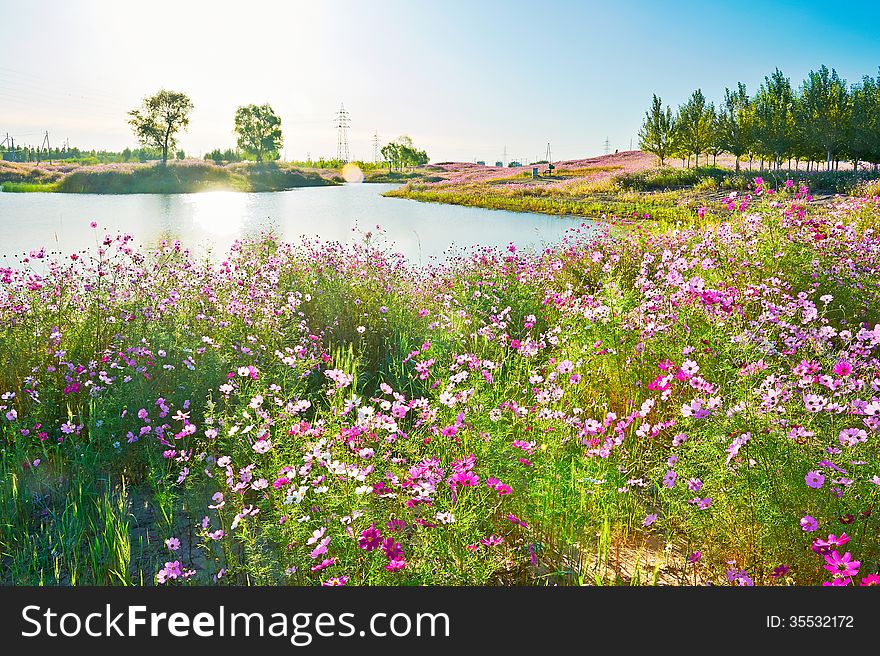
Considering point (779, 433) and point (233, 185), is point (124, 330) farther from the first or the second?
point (233, 185)

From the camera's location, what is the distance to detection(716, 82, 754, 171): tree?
3622cm

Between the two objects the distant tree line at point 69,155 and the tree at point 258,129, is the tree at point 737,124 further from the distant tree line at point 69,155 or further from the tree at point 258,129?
the distant tree line at point 69,155

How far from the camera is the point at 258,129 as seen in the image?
6656 cm

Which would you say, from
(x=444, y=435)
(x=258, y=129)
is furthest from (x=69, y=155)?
(x=444, y=435)

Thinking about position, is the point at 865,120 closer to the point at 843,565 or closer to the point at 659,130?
the point at 659,130

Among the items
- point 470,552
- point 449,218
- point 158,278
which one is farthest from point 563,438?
point 449,218

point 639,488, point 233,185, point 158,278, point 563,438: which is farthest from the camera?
point 233,185

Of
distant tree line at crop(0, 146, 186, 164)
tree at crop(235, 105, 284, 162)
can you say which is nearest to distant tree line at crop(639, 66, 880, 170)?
tree at crop(235, 105, 284, 162)

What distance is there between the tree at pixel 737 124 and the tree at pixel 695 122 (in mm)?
793

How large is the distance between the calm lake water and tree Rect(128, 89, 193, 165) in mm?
28506

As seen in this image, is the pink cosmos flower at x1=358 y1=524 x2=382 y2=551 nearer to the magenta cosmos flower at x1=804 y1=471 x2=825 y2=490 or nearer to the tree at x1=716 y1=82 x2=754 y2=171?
the magenta cosmos flower at x1=804 y1=471 x2=825 y2=490

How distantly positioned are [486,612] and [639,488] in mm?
1742

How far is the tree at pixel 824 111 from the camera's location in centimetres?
3319

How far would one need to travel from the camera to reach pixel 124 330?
16.0ft
